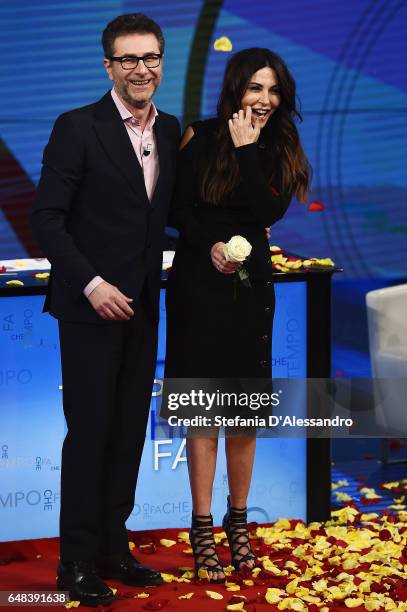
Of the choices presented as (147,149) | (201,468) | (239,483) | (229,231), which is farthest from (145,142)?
(239,483)

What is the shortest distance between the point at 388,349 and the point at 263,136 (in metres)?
1.68

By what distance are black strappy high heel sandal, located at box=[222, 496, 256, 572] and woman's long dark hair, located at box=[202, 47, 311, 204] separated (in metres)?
0.98

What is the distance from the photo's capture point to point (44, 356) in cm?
432

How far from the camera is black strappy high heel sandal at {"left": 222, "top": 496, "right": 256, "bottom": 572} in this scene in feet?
13.2

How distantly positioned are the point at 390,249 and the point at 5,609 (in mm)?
5698

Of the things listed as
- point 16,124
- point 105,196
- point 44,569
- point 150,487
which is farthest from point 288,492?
point 16,124

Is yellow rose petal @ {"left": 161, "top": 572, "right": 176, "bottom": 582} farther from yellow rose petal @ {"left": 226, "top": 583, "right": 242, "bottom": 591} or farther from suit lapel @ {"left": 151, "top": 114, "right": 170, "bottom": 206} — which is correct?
suit lapel @ {"left": 151, "top": 114, "right": 170, "bottom": 206}

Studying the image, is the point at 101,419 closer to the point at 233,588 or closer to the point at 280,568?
the point at 233,588

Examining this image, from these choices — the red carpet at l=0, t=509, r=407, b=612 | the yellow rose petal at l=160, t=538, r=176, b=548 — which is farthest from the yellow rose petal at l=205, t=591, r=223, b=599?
the yellow rose petal at l=160, t=538, r=176, b=548

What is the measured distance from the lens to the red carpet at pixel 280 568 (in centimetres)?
383

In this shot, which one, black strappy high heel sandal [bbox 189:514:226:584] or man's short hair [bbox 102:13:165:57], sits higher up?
man's short hair [bbox 102:13:165:57]

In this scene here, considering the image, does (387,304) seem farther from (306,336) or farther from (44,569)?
(44,569)

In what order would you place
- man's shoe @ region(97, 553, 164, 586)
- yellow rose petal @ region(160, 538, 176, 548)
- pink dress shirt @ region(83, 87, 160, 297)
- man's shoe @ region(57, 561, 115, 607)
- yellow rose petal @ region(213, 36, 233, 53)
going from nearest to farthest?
pink dress shirt @ region(83, 87, 160, 297) < man's shoe @ region(57, 561, 115, 607) < man's shoe @ region(97, 553, 164, 586) < yellow rose petal @ region(160, 538, 176, 548) < yellow rose petal @ region(213, 36, 233, 53)

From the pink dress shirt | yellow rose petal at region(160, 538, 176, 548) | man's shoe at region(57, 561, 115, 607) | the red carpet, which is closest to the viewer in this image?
the pink dress shirt
